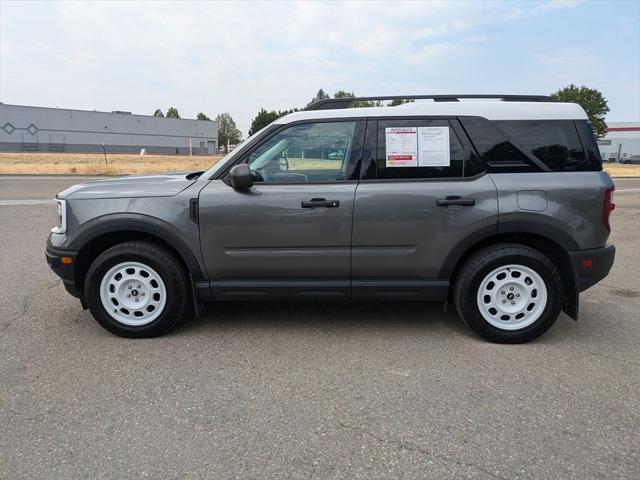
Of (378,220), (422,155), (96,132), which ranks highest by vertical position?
(96,132)

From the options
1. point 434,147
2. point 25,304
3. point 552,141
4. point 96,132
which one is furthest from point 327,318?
point 96,132

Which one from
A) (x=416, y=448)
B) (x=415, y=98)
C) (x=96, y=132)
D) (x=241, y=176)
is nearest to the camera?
(x=416, y=448)

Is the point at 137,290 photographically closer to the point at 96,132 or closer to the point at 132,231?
the point at 132,231

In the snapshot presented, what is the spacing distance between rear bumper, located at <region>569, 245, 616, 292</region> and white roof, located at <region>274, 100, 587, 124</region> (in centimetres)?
106

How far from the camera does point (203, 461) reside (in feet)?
8.22

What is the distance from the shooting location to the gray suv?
3896 millimetres

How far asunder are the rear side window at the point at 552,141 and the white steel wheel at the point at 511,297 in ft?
2.87

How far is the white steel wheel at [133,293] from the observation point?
4.07 meters

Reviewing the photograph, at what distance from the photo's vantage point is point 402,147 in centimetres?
400

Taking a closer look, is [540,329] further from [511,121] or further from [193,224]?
[193,224]

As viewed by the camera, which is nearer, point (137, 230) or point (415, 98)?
point (137, 230)

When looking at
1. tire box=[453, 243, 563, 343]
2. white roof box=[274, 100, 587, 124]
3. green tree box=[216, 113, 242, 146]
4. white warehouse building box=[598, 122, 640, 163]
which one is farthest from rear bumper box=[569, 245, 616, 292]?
green tree box=[216, 113, 242, 146]

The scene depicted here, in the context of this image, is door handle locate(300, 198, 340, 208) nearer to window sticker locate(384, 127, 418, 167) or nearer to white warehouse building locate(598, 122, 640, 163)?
window sticker locate(384, 127, 418, 167)

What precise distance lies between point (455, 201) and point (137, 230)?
2.51m
